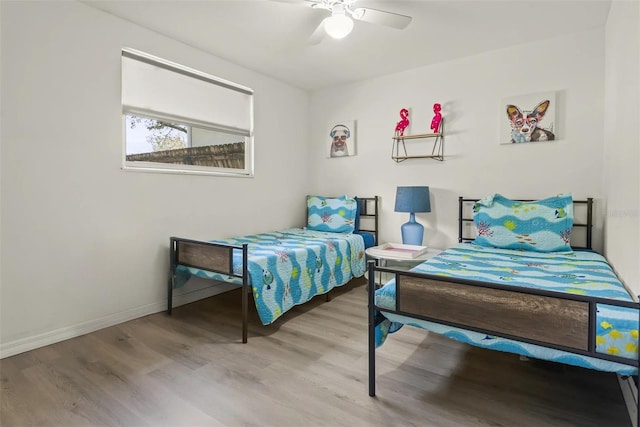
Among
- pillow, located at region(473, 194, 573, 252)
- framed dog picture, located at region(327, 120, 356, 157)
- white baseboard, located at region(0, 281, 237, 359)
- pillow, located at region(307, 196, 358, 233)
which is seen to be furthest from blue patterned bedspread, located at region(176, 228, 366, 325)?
pillow, located at region(473, 194, 573, 252)

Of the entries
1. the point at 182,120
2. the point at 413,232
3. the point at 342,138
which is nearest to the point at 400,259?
the point at 413,232

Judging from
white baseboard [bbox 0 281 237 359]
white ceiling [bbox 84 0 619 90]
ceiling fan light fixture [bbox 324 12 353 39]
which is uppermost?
white ceiling [bbox 84 0 619 90]

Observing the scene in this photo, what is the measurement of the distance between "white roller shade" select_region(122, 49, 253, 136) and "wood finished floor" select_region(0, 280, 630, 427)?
5.95 feet

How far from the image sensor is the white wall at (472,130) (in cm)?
290

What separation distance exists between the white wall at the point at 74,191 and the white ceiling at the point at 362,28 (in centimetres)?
30

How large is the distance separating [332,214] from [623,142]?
2.59 m

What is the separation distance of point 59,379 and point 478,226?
315 cm

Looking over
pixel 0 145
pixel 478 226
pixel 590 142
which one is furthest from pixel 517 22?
pixel 0 145

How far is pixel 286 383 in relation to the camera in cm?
190

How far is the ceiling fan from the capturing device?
86.0 inches

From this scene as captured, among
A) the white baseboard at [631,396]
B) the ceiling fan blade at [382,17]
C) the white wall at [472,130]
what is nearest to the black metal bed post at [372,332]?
the white baseboard at [631,396]

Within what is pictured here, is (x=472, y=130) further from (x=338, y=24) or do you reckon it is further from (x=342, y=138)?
(x=338, y=24)

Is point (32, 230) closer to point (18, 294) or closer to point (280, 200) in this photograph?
point (18, 294)

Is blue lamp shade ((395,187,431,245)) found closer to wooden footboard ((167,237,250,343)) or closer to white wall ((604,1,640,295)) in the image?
white wall ((604,1,640,295))
